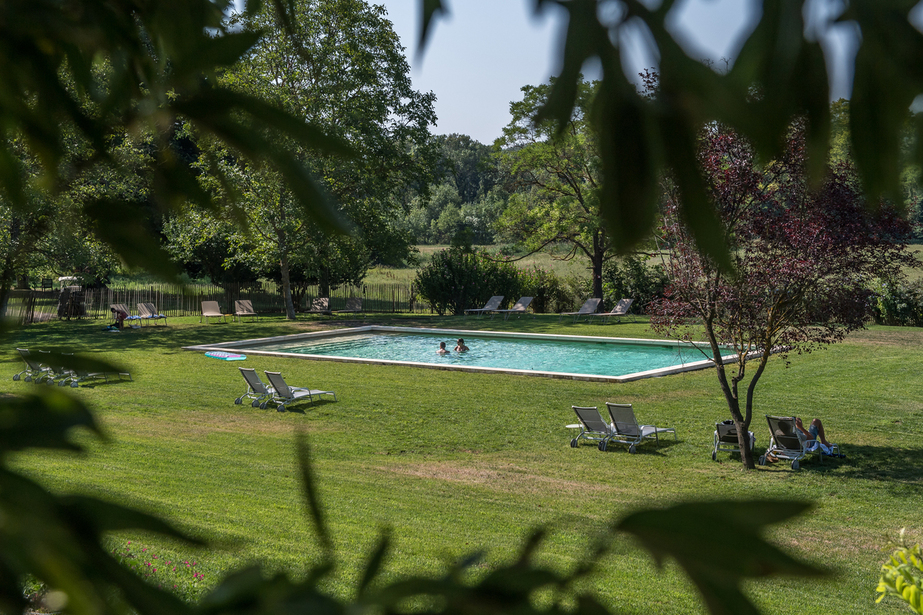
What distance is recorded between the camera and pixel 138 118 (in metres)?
0.61

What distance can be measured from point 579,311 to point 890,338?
1181cm

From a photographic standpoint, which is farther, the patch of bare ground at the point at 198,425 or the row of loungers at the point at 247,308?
the row of loungers at the point at 247,308

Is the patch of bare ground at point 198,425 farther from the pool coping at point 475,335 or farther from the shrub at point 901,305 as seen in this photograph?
the shrub at point 901,305

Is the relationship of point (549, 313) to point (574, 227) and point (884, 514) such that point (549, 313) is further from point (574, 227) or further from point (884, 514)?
point (884, 514)

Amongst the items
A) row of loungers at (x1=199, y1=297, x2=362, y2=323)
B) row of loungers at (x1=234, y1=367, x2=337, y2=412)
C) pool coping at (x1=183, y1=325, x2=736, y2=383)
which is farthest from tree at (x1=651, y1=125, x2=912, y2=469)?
row of loungers at (x1=199, y1=297, x2=362, y2=323)

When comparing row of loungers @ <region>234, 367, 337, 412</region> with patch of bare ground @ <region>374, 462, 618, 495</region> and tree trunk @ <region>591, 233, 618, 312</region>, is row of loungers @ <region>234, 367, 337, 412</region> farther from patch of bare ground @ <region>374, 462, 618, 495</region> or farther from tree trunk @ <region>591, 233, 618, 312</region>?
tree trunk @ <region>591, 233, 618, 312</region>

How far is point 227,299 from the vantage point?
33844mm

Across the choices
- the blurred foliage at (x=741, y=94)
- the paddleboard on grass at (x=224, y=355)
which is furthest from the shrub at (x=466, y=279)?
the blurred foliage at (x=741, y=94)

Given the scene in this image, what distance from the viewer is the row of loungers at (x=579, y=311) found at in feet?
99.3

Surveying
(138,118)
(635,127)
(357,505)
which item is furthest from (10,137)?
(357,505)

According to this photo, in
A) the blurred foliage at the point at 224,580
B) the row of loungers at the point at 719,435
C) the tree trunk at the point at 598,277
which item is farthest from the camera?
the tree trunk at the point at 598,277

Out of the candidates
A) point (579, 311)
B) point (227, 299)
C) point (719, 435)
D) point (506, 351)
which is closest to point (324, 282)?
point (227, 299)

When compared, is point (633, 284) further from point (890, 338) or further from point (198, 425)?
point (198, 425)

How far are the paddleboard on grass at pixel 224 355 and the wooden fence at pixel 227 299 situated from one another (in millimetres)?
3313
